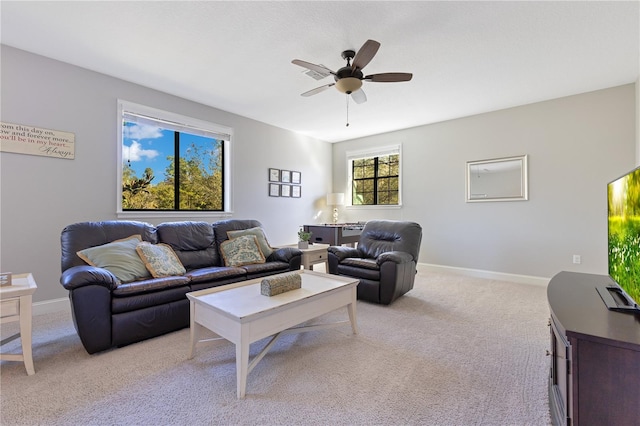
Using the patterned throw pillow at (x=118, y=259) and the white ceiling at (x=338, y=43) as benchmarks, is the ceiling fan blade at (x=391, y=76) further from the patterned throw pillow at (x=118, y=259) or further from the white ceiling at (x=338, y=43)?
the patterned throw pillow at (x=118, y=259)

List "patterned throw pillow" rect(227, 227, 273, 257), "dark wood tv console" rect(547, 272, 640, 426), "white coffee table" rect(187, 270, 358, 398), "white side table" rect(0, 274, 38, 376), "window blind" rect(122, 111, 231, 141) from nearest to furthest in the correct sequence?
"dark wood tv console" rect(547, 272, 640, 426) < "white coffee table" rect(187, 270, 358, 398) < "white side table" rect(0, 274, 38, 376) < "patterned throw pillow" rect(227, 227, 273, 257) < "window blind" rect(122, 111, 231, 141)

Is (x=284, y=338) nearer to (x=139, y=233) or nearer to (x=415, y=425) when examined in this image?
(x=415, y=425)

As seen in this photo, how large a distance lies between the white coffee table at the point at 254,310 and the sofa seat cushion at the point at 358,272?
0.86 metres

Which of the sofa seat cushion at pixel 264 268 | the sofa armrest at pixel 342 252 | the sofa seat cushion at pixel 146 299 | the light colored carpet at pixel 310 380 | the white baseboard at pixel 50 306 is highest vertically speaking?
the sofa armrest at pixel 342 252

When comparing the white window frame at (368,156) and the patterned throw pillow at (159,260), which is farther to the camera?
the white window frame at (368,156)

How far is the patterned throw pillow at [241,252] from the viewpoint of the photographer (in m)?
3.31

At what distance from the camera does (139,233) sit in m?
2.94

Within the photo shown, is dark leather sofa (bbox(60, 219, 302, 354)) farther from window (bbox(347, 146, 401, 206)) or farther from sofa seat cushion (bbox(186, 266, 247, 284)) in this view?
window (bbox(347, 146, 401, 206))

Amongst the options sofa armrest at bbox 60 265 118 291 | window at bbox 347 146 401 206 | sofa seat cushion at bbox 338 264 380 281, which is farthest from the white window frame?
sofa armrest at bbox 60 265 118 291

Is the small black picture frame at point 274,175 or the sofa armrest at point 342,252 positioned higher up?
the small black picture frame at point 274,175

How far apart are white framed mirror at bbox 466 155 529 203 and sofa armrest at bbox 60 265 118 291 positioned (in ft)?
16.1

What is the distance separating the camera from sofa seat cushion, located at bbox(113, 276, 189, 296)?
→ 2250 mm

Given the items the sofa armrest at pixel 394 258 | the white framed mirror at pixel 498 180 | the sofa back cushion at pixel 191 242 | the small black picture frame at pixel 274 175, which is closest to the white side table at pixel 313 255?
the sofa armrest at pixel 394 258

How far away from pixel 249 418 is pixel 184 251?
2.18m
